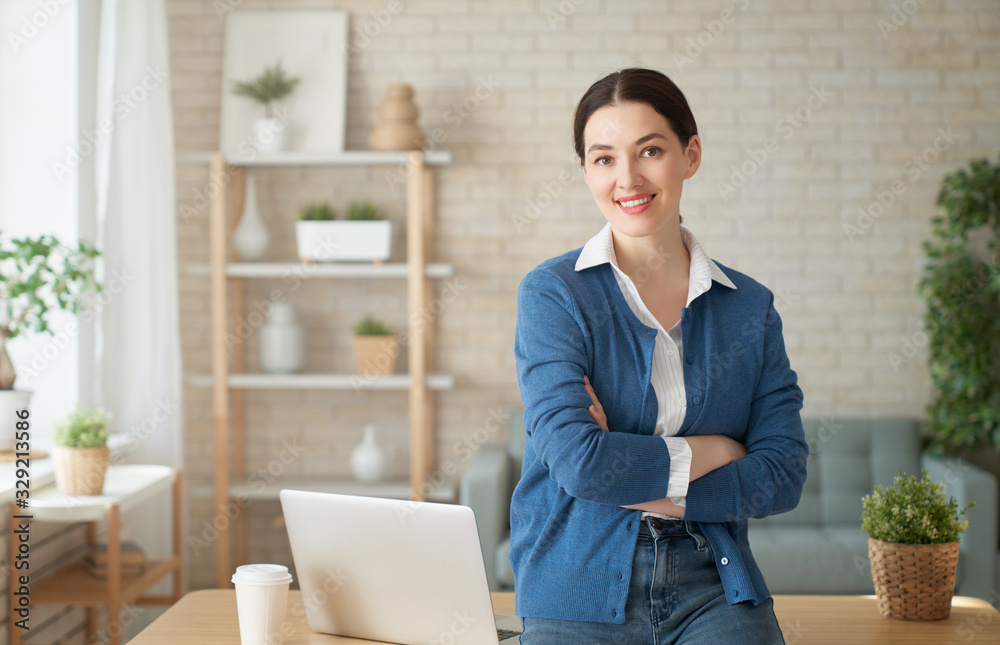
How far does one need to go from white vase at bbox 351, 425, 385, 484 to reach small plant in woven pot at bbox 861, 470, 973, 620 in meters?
2.47

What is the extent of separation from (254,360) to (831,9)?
306cm

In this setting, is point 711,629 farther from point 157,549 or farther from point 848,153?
point 848,153

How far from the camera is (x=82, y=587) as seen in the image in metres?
2.77

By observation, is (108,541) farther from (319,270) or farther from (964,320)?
(964,320)

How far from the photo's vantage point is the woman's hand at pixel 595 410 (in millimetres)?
1443

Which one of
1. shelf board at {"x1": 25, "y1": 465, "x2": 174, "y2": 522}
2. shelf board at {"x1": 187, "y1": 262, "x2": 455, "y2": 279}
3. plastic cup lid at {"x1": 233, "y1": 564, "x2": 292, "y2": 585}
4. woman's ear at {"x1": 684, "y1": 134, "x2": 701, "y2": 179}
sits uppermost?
woman's ear at {"x1": 684, "y1": 134, "x2": 701, "y2": 179}

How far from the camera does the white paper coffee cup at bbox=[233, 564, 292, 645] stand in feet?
4.43

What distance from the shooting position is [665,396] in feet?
4.88
